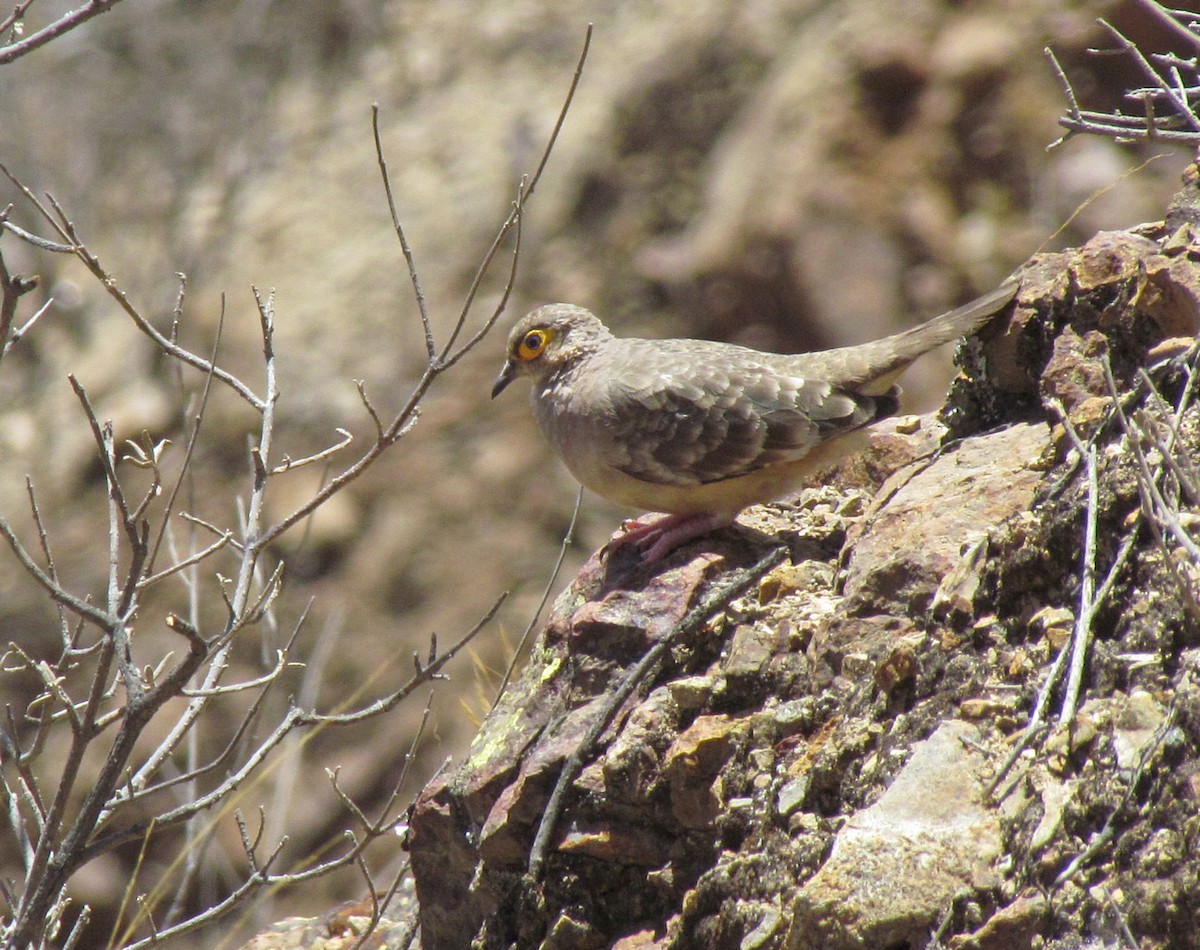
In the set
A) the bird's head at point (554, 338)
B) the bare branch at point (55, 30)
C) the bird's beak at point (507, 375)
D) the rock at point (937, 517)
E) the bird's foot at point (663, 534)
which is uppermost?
the bare branch at point (55, 30)

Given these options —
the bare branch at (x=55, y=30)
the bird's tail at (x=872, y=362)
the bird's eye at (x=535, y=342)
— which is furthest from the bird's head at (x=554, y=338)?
the bare branch at (x=55, y=30)

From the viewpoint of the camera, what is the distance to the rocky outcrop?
2705 mm

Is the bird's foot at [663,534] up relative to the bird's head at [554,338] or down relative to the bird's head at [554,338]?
down

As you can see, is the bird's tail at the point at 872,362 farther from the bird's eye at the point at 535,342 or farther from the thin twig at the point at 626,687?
the bird's eye at the point at 535,342

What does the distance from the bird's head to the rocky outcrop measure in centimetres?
123

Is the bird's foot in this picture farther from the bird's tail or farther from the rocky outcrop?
the bird's tail

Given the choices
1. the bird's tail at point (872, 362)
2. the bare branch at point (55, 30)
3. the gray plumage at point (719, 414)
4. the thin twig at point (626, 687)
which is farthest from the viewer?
the bird's tail at point (872, 362)

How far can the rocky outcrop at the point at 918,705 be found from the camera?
271cm

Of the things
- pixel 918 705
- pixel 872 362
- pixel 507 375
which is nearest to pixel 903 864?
pixel 918 705

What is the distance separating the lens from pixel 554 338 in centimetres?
583

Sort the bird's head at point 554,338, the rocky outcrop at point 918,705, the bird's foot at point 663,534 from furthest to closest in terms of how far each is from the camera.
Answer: the bird's head at point 554,338 → the bird's foot at point 663,534 → the rocky outcrop at point 918,705

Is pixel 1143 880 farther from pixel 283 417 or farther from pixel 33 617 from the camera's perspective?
pixel 33 617

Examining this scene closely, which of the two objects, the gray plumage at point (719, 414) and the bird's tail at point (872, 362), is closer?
the gray plumage at point (719, 414)

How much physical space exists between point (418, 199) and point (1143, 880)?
11704 millimetres
